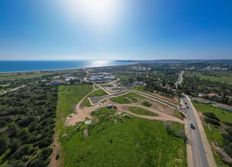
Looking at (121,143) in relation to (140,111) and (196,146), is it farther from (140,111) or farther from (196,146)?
(140,111)

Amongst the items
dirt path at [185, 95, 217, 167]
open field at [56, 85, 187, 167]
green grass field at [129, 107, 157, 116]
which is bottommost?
dirt path at [185, 95, 217, 167]

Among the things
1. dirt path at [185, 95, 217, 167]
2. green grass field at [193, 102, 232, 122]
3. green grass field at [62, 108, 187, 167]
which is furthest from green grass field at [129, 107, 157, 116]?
green grass field at [193, 102, 232, 122]

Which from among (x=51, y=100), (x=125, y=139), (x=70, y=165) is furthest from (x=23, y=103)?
(x=125, y=139)

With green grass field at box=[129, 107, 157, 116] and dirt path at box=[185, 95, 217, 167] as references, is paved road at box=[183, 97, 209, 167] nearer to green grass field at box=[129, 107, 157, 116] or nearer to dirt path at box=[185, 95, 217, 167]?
dirt path at box=[185, 95, 217, 167]

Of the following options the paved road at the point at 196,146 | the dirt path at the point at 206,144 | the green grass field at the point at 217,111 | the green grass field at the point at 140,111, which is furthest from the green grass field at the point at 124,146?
the green grass field at the point at 217,111

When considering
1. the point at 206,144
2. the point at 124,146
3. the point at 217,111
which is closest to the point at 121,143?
the point at 124,146

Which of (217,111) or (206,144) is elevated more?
(206,144)

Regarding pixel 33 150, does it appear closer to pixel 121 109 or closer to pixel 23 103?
pixel 121 109

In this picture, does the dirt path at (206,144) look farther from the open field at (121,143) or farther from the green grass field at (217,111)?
the green grass field at (217,111)
